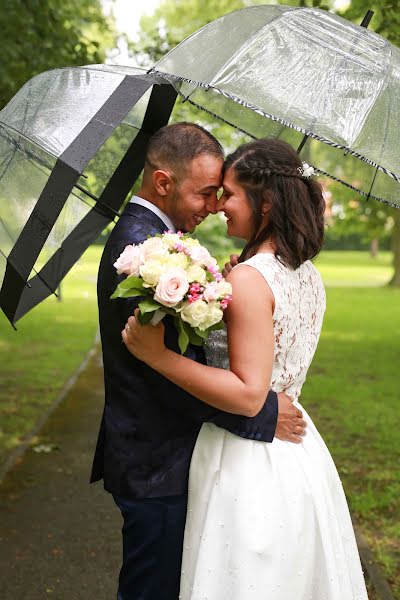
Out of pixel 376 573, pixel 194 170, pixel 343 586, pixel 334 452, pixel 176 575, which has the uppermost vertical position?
pixel 194 170

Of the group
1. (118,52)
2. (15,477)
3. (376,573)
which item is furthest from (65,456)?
(118,52)

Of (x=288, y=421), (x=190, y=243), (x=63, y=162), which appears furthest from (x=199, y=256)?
(x=288, y=421)

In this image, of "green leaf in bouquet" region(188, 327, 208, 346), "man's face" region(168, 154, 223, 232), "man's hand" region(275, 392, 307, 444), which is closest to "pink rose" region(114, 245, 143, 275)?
"green leaf in bouquet" region(188, 327, 208, 346)

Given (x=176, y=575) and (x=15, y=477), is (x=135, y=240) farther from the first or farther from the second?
(x=15, y=477)

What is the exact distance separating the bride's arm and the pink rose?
200mm

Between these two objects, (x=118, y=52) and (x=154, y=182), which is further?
(x=118, y=52)

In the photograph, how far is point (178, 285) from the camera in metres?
2.54

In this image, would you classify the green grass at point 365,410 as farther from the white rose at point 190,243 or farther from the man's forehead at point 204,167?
the white rose at point 190,243

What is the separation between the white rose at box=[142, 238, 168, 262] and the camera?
260cm

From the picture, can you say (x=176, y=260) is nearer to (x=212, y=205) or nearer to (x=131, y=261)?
(x=131, y=261)

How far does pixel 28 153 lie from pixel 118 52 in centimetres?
627

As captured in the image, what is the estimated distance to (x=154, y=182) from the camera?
3.21m

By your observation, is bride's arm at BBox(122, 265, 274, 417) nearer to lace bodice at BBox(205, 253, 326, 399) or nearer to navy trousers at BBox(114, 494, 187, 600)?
lace bodice at BBox(205, 253, 326, 399)

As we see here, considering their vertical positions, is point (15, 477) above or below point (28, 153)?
below
